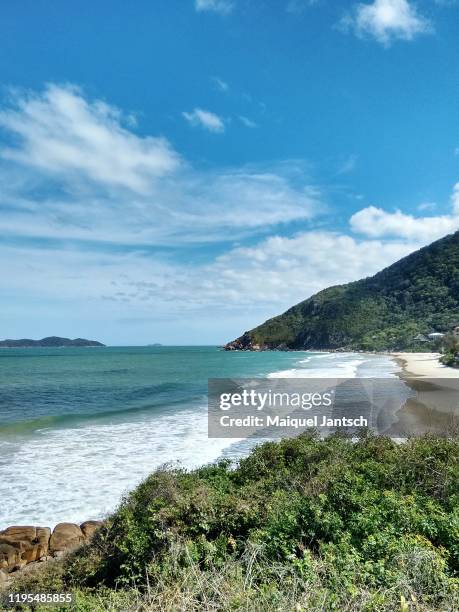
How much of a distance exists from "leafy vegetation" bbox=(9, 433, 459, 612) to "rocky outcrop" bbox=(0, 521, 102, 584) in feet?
4.67

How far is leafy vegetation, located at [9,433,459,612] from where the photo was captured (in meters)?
4.09

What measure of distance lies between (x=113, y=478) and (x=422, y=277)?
→ 126683 millimetres

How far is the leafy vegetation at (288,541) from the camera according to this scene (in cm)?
409

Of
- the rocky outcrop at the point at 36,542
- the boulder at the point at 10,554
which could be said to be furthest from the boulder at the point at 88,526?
the boulder at the point at 10,554

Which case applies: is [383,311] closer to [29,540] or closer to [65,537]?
[65,537]

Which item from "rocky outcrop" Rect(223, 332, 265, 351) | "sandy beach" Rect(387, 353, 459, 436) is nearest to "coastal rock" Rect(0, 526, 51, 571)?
"sandy beach" Rect(387, 353, 459, 436)

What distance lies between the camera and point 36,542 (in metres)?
8.98

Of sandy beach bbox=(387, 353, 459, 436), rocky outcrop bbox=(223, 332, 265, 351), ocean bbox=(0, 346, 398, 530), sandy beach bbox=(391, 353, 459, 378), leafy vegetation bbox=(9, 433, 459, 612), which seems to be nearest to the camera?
leafy vegetation bbox=(9, 433, 459, 612)

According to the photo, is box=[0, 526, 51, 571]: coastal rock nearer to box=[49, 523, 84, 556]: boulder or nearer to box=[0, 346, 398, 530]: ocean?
box=[49, 523, 84, 556]: boulder

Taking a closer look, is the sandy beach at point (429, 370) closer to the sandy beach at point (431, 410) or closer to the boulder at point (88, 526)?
A: the sandy beach at point (431, 410)

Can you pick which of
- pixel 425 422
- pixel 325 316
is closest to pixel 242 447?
pixel 425 422

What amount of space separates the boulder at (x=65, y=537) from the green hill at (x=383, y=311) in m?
95.7

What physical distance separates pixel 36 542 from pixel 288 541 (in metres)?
6.20

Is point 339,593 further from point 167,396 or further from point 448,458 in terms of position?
point 167,396
